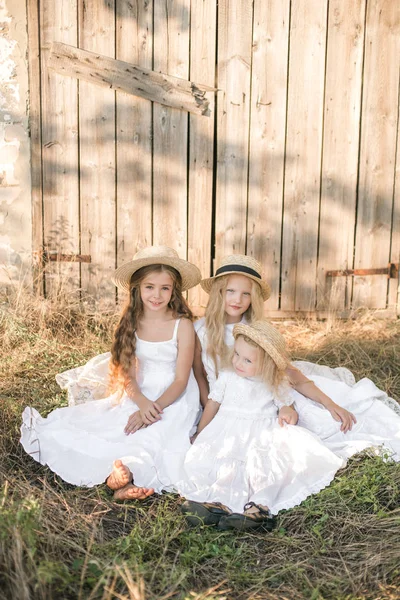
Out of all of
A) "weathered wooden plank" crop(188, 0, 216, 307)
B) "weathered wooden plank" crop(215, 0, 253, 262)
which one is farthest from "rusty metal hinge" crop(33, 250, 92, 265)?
"weathered wooden plank" crop(215, 0, 253, 262)

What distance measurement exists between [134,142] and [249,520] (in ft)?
9.02

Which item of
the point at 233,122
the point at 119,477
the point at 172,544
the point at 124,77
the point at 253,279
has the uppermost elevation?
the point at 124,77

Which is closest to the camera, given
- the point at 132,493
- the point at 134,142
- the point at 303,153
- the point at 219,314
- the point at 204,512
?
the point at 204,512

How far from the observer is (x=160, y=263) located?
10.8 ft

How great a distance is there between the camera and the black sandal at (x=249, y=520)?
8.41 ft

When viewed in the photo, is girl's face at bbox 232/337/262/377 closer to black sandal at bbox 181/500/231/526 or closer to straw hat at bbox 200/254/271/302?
straw hat at bbox 200/254/271/302

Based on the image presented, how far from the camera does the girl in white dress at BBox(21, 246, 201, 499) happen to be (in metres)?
2.96

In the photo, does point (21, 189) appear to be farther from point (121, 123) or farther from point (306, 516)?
point (306, 516)

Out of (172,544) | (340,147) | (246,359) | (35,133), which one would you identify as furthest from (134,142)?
(172,544)

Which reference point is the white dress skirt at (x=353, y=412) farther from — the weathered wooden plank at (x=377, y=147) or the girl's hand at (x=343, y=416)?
the weathered wooden plank at (x=377, y=147)

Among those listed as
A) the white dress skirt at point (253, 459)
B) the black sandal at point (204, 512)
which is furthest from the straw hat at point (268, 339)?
the black sandal at point (204, 512)

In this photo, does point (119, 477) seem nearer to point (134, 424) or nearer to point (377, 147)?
point (134, 424)

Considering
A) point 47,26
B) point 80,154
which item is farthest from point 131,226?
point 47,26

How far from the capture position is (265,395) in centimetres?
304
